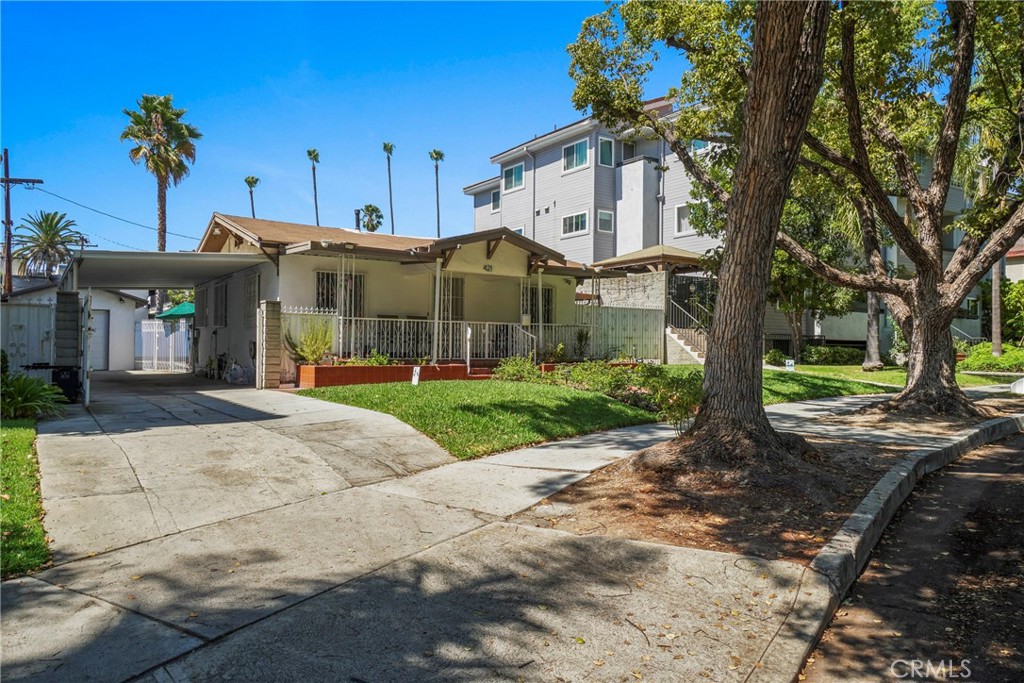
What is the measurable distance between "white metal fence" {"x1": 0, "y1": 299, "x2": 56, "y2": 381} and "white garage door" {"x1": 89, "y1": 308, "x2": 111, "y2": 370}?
15010 mm

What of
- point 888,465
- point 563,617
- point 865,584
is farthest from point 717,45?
point 563,617

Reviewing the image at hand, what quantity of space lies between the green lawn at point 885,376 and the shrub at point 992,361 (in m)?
1.90

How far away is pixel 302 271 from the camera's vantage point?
1561 cm

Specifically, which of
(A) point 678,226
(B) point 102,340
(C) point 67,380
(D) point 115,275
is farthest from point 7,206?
(A) point 678,226

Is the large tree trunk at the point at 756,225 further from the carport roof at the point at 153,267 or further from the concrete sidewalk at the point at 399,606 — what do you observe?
the carport roof at the point at 153,267

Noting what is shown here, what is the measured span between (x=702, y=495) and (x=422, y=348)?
11435mm

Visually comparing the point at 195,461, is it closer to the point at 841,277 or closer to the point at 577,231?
the point at 841,277

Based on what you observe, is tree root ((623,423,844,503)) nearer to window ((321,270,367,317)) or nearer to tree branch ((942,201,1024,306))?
tree branch ((942,201,1024,306))

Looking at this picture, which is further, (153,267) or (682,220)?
(682,220)

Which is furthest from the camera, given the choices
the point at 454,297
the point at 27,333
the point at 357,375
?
the point at 454,297

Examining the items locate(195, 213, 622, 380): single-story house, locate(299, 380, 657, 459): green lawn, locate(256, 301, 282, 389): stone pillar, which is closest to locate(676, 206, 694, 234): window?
locate(195, 213, 622, 380): single-story house

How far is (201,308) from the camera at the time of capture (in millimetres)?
20672

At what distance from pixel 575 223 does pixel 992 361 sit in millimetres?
16507

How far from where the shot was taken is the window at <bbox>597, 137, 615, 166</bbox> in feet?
95.6
